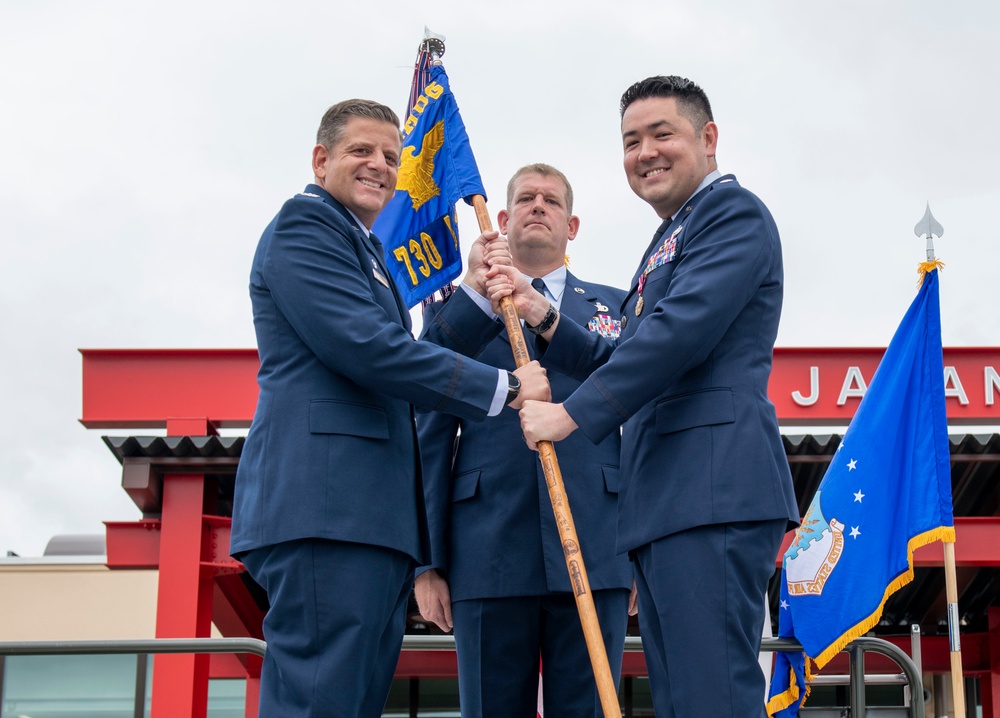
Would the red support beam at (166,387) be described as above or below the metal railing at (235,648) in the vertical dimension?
above

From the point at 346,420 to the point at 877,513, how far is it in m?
3.05

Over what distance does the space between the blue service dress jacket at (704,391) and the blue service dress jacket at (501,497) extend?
50cm

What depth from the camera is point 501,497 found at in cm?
328

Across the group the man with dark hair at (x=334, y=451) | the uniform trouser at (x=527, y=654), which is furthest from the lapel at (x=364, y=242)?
the uniform trouser at (x=527, y=654)

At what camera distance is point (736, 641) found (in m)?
2.43

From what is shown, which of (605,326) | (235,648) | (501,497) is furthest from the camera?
(235,648)

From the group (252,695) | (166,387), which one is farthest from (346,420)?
(252,695)

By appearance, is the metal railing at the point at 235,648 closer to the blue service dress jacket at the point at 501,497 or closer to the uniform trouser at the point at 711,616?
the blue service dress jacket at the point at 501,497

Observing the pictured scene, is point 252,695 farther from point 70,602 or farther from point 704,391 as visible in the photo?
point 704,391

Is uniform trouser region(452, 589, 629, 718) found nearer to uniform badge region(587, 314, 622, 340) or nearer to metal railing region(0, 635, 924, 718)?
metal railing region(0, 635, 924, 718)

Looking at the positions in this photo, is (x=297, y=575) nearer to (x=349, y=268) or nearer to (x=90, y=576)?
(x=349, y=268)

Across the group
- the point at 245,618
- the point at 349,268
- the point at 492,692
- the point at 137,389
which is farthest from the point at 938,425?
the point at 245,618

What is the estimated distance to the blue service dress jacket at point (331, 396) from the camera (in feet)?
8.58

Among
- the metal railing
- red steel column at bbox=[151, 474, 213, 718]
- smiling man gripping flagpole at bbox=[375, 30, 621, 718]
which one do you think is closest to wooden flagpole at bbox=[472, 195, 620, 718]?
smiling man gripping flagpole at bbox=[375, 30, 621, 718]
